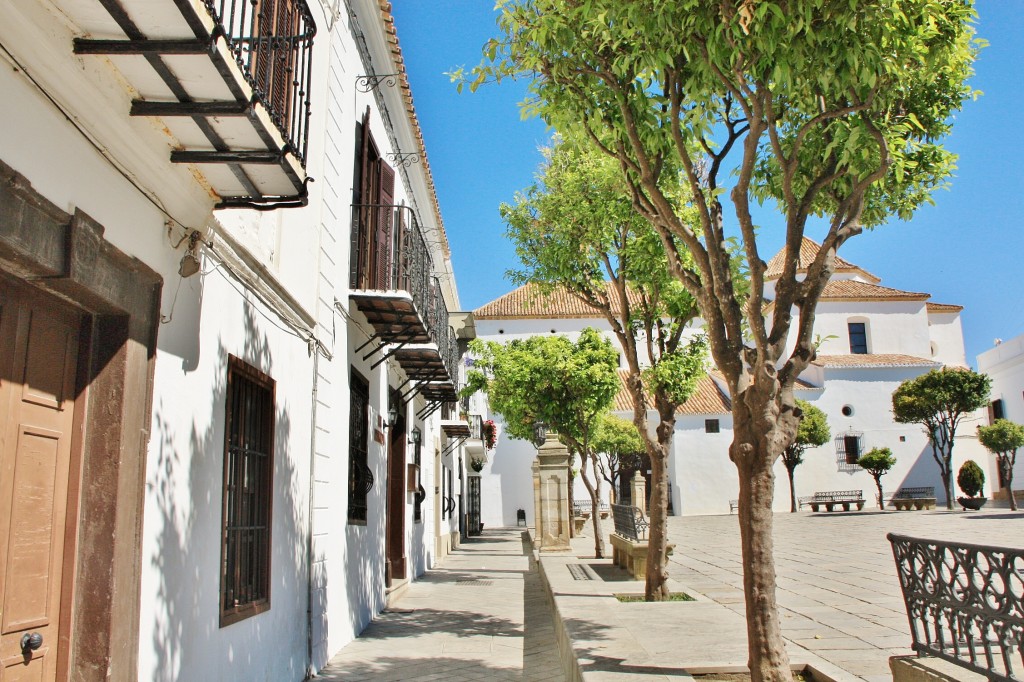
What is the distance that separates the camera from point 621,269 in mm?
10516

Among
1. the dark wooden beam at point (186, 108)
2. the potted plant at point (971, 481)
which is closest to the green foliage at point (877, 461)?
the potted plant at point (971, 481)

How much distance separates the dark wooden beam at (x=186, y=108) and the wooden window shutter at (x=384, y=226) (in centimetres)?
512

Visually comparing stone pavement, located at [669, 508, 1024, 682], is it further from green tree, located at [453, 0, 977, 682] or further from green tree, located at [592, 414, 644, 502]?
green tree, located at [592, 414, 644, 502]

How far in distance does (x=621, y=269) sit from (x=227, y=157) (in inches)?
275

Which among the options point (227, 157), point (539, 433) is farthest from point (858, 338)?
point (227, 157)

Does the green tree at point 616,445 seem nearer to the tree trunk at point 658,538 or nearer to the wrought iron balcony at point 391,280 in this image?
the wrought iron balcony at point 391,280

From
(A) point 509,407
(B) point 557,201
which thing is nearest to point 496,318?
(A) point 509,407

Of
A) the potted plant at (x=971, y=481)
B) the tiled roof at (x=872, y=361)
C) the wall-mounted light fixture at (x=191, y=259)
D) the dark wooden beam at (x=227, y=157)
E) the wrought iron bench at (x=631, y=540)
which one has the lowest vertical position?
the wrought iron bench at (x=631, y=540)

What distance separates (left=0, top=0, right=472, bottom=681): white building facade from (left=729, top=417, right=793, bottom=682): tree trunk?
294 centimetres

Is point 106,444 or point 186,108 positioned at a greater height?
point 186,108

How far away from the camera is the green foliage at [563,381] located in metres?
16.4

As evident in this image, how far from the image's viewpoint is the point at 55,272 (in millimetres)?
3225

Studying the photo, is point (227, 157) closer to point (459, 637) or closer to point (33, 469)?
point (33, 469)

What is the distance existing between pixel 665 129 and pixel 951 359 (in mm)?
48526
